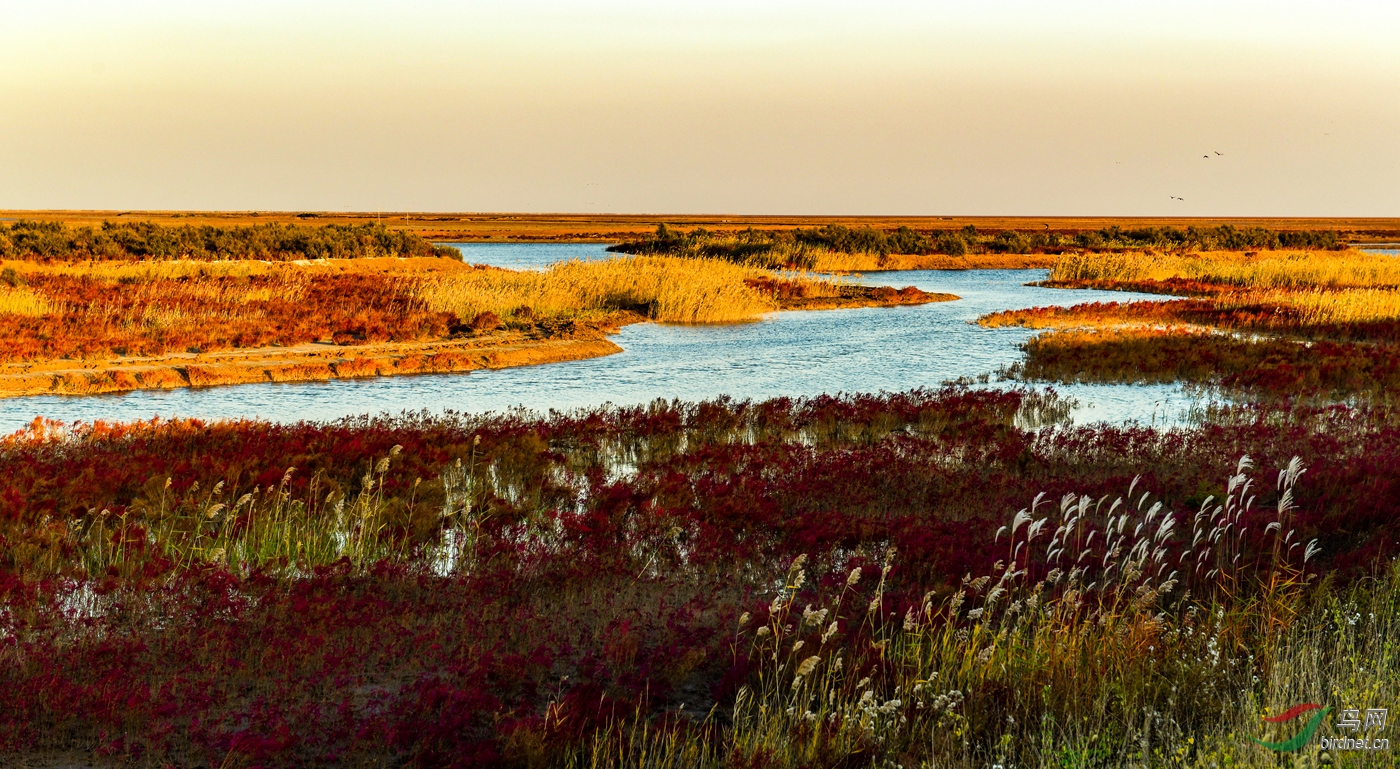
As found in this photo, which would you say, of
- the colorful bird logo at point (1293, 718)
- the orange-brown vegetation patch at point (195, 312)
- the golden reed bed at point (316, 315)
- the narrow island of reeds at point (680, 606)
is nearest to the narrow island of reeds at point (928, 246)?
the golden reed bed at point (316, 315)

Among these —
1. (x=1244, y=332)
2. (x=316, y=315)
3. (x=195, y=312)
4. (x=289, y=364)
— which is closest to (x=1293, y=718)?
(x=289, y=364)

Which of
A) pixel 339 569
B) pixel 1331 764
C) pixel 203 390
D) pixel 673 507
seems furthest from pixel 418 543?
pixel 203 390

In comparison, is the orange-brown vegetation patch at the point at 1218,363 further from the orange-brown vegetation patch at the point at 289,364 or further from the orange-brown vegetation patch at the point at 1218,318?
the orange-brown vegetation patch at the point at 289,364

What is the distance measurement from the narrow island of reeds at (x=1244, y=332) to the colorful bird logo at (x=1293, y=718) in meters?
14.7

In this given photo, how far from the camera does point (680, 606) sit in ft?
25.5

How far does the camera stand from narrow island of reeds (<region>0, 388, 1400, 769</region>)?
548cm

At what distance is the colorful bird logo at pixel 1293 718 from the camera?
16.4 feet

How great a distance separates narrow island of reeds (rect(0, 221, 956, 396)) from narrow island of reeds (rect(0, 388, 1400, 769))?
9.12 m

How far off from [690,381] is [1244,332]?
1743 centimetres

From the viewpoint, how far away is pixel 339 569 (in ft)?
25.9

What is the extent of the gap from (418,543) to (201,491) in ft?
8.05

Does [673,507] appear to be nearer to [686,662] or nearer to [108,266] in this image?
[686,662]

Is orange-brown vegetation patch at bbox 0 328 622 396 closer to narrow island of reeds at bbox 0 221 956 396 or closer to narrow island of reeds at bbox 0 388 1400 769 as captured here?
narrow island of reeds at bbox 0 221 956 396

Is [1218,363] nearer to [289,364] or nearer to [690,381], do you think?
[690,381]
